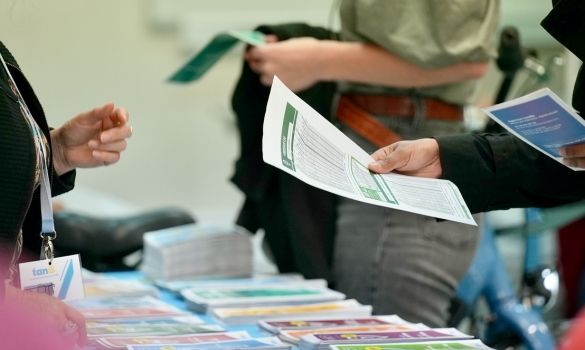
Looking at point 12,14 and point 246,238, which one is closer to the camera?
point 12,14

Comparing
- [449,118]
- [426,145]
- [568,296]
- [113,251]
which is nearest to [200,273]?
[113,251]

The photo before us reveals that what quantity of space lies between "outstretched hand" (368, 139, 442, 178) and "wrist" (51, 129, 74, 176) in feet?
1.71

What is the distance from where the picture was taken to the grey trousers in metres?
2.01

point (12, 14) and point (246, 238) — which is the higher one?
point (12, 14)

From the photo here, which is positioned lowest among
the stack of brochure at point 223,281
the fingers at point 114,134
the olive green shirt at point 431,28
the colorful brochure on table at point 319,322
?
the stack of brochure at point 223,281

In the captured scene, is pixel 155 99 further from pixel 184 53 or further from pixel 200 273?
pixel 200 273

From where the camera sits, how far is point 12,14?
143 centimetres

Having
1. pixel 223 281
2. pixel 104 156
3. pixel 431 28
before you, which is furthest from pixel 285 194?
pixel 104 156

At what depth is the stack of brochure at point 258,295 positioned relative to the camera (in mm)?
1763

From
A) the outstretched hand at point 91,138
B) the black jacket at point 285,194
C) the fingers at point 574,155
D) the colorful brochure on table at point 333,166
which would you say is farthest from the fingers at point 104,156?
the fingers at point 574,155

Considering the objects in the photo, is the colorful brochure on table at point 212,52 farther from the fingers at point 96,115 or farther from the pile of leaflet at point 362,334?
the pile of leaflet at point 362,334

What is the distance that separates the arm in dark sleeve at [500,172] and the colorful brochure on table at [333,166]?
61mm

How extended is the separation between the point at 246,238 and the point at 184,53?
107 inches

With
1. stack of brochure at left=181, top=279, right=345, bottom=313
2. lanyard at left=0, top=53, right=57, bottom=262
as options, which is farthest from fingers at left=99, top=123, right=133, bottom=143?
stack of brochure at left=181, top=279, right=345, bottom=313
